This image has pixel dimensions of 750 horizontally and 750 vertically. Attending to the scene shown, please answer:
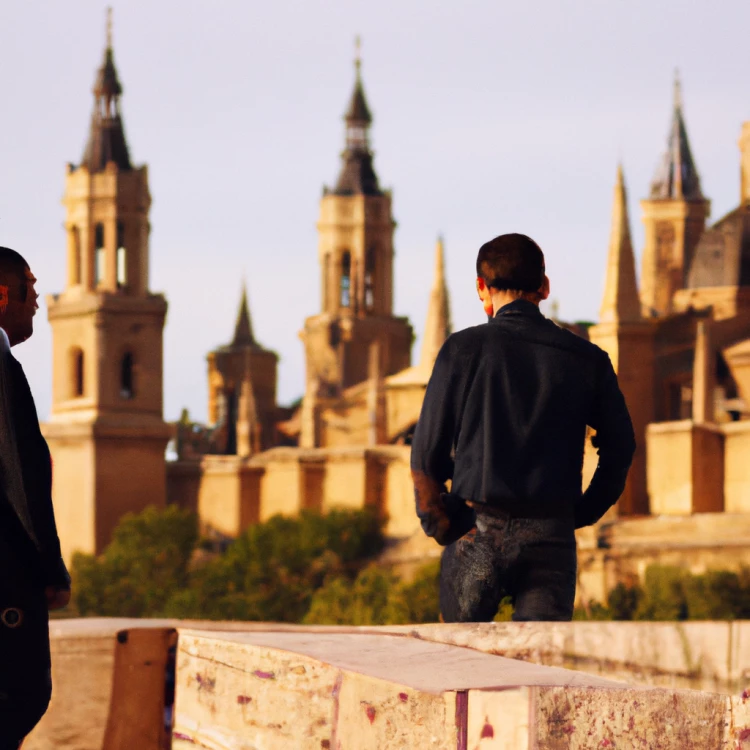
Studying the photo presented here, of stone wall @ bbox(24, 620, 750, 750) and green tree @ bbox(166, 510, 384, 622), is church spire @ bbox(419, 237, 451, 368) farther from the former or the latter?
stone wall @ bbox(24, 620, 750, 750)

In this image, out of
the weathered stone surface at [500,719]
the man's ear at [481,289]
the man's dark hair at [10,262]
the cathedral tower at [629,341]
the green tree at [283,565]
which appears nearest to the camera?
the weathered stone surface at [500,719]

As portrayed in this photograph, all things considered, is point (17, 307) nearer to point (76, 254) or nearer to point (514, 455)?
point (514, 455)

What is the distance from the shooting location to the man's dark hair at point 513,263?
757 centimetres

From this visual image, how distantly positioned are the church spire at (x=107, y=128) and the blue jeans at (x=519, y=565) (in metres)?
70.5

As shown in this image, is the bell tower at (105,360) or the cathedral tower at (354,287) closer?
the bell tower at (105,360)

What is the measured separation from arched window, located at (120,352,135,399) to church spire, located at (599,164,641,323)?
1938cm

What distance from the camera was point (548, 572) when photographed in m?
7.36

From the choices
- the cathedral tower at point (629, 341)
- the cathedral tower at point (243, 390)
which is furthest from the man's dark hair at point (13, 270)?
the cathedral tower at point (243, 390)

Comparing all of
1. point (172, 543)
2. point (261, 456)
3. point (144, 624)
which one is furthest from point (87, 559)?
point (144, 624)

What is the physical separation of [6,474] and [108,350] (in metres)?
68.0

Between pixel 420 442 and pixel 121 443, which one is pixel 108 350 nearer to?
pixel 121 443

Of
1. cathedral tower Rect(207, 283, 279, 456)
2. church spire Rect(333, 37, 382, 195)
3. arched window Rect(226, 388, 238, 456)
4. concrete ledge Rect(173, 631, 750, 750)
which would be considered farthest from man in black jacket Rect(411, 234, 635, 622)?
church spire Rect(333, 37, 382, 195)

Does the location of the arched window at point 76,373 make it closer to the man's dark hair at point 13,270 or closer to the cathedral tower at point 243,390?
the cathedral tower at point 243,390

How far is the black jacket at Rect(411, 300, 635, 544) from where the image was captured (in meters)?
7.30
